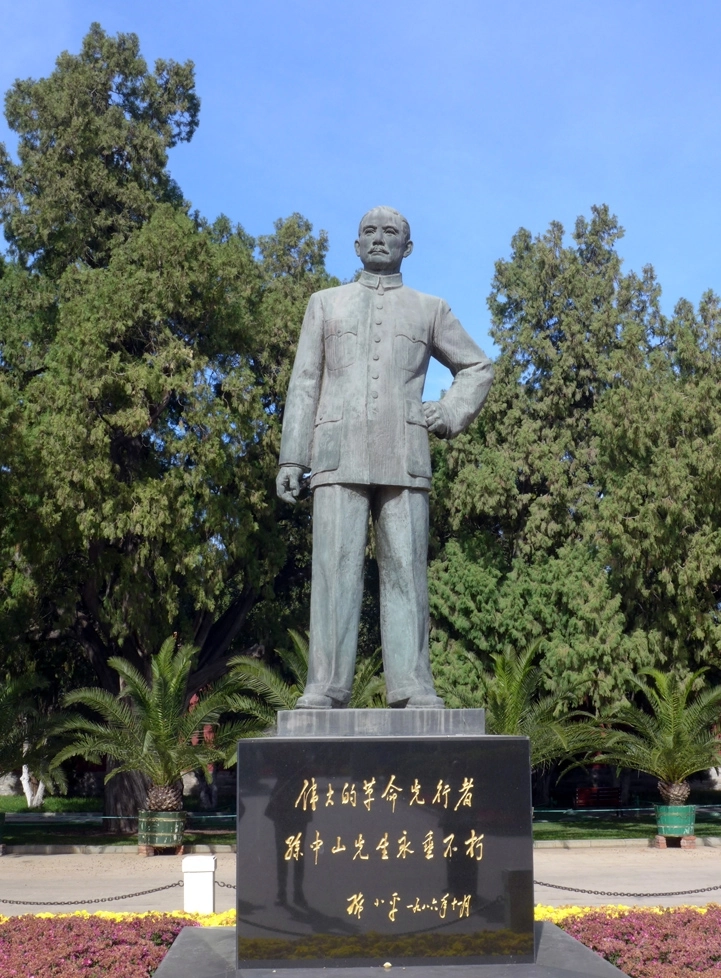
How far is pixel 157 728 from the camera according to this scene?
15906mm

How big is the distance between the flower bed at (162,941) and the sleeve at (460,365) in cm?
298

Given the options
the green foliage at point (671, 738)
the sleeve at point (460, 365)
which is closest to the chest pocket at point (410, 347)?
the sleeve at point (460, 365)

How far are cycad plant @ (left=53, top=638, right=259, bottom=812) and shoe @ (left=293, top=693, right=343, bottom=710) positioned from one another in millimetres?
10528

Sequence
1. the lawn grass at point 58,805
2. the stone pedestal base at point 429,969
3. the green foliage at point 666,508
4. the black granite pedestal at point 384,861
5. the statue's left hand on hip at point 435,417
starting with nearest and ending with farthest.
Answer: the stone pedestal base at point 429,969 < the black granite pedestal at point 384,861 < the statue's left hand on hip at point 435,417 < the green foliage at point 666,508 < the lawn grass at point 58,805

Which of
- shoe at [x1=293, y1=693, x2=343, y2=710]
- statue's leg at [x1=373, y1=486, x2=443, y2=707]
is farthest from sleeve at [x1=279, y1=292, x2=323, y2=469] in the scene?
shoe at [x1=293, y1=693, x2=343, y2=710]

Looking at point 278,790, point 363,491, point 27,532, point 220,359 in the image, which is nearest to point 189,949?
point 278,790

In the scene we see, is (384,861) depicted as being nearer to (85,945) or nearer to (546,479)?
(85,945)

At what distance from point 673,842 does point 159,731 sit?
7.68m

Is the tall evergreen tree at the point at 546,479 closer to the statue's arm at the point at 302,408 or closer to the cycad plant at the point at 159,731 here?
the cycad plant at the point at 159,731

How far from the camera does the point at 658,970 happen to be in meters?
5.96

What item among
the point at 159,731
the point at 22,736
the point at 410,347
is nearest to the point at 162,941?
the point at 410,347

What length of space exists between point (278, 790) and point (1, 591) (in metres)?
14.8

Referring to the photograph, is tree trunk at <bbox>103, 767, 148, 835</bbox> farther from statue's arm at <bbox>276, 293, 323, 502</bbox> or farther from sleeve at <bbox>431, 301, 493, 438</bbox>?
sleeve at <bbox>431, 301, 493, 438</bbox>

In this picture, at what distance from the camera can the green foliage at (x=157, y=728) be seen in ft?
52.2
